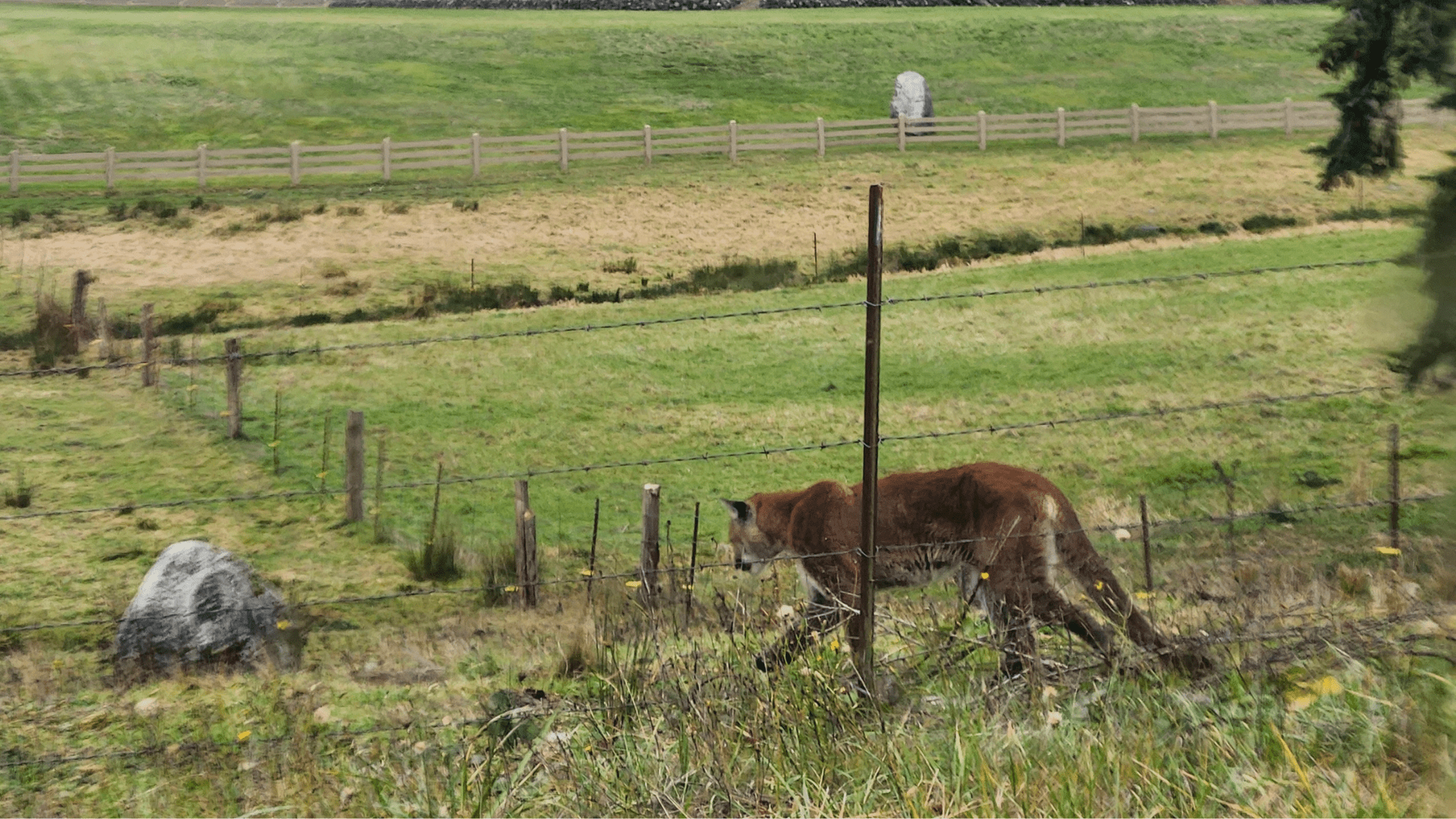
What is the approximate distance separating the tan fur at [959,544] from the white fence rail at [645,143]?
24699mm

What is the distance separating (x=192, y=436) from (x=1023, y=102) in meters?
31.0

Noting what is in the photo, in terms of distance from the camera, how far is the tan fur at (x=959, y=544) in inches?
244

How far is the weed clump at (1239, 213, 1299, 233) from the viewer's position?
79.8ft

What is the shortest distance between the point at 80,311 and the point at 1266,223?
806 inches

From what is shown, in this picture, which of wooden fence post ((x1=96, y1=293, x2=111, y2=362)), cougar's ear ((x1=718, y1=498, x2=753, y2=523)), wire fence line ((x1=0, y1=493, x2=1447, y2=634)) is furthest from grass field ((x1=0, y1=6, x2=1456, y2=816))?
wooden fence post ((x1=96, y1=293, x2=111, y2=362))

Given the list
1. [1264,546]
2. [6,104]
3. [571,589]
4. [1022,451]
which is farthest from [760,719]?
[6,104]

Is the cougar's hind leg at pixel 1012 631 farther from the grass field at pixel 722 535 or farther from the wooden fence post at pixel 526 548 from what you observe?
the wooden fence post at pixel 526 548

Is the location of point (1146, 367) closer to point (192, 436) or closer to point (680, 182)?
point (192, 436)

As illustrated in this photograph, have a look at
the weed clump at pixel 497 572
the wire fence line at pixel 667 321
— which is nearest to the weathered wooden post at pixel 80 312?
the wire fence line at pixel 667 321

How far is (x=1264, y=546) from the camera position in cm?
997

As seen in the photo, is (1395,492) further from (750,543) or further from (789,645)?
(789,645)

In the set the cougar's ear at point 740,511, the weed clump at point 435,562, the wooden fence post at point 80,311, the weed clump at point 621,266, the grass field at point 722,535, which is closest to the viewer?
the grass field at point 722,535

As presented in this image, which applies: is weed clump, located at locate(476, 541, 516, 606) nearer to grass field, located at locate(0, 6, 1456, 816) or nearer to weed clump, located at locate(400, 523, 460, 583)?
grass field, located at locate(0, 6, 1456, 816)

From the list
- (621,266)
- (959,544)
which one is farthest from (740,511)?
(621,266)
